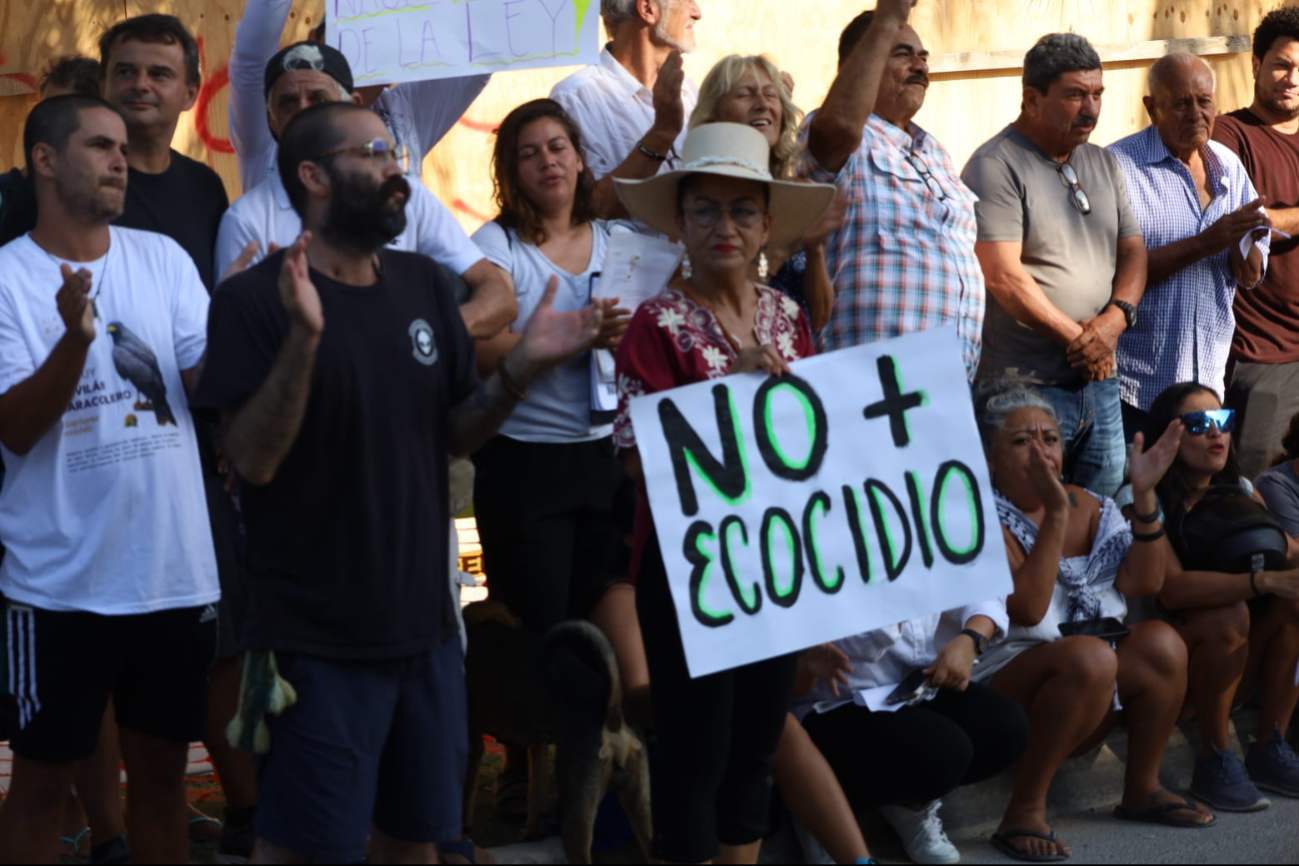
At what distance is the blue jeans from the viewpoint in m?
6.08

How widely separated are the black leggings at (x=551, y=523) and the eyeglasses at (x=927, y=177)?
1498mm

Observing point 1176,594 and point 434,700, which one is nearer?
point 434,700

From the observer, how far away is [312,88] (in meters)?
4.41

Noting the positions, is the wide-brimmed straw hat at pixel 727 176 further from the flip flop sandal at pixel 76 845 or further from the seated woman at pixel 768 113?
the flip flop sandal at pixel 76 845

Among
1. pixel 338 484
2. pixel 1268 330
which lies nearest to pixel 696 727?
pixel 338 484

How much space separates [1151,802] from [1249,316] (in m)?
2.59

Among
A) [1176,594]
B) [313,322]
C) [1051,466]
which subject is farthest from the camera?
[1176,594]

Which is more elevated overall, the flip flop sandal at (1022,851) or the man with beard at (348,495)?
the man with beard at (348,495)

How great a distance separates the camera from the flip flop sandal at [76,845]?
452 cm

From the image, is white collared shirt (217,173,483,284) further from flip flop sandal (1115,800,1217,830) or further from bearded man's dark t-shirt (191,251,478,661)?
flip flop sandal (1115,800,1217,830)

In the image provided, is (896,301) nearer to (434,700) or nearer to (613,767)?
(613,767)

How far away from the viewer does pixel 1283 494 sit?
6082 mm

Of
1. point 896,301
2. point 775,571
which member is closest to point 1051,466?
point 896,301

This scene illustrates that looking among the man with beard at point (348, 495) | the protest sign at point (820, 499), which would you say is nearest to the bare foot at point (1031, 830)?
the protest sign at point (820, 499)
